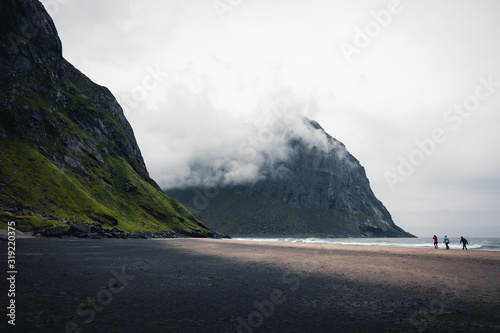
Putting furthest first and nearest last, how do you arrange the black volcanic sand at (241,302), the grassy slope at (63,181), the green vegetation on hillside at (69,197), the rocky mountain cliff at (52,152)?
→ the rocky mountain cliff at (52,152) < the grassy slope at (63,181) < the green vegetation on hillside at (69,197) < the black volcanic sand at (241,302)

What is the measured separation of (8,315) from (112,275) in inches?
441

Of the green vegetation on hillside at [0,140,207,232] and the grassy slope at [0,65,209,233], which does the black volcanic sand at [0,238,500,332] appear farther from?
the green vegetation on hillside at [0,140,207,232]

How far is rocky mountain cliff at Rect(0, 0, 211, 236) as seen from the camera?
89.1 m

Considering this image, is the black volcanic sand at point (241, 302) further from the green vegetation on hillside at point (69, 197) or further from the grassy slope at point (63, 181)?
the green vegetation on hillside at point (69, 197)

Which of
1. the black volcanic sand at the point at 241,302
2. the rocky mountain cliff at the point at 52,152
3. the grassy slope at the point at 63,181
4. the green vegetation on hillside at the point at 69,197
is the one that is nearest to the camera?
the black volcanic sand at the point at 241,302

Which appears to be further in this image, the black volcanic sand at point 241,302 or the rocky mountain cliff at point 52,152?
the rocky mountain cliff at point 52,152

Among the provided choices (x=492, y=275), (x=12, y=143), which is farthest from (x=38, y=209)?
(x=492, y=275)

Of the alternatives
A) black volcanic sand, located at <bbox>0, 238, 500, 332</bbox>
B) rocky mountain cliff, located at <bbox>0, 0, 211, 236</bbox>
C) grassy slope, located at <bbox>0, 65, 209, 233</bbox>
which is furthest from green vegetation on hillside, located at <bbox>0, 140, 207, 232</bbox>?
black volcanic sand, located at <bbox>0, 238, 500, 332</bbox>

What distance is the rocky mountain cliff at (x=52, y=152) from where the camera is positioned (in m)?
89.1

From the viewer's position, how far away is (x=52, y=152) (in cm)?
12281

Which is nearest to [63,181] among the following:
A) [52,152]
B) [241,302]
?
[52,152]

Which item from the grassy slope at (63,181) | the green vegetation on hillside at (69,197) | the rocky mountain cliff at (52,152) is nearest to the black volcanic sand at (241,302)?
the grassy slope at (63,181)

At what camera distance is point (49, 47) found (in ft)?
528

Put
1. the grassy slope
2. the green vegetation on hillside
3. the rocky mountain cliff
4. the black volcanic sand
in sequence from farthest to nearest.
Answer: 1. the rocky mountain cliff
2. the grassy slope
3. the green vegetation on hillside
4. the black volcanic sand
